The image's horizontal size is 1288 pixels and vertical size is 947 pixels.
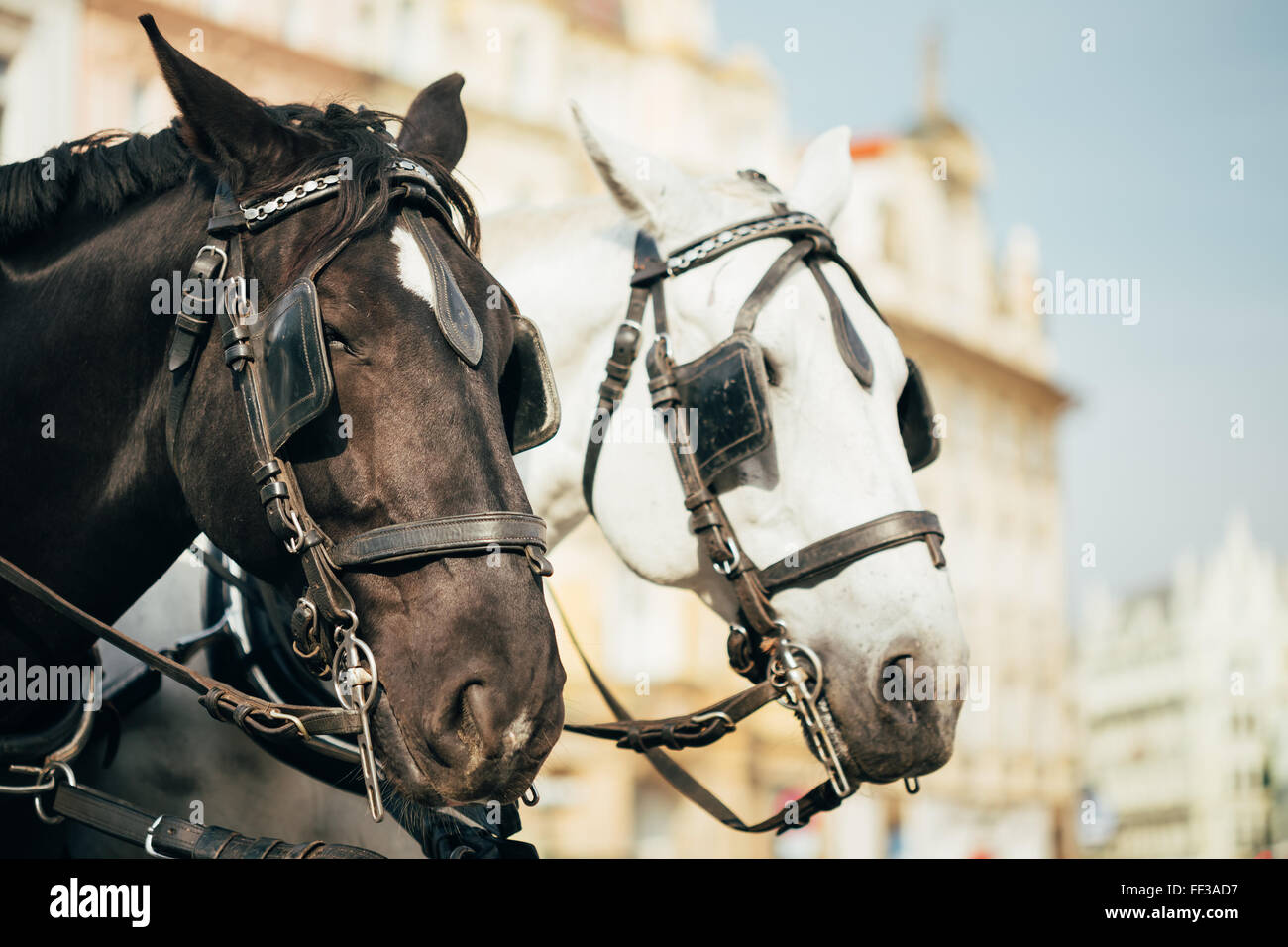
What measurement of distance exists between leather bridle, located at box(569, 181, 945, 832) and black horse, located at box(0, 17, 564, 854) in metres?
0.79

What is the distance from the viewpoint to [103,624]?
2.17m

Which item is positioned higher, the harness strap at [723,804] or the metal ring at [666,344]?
the metal ring at [666,344]

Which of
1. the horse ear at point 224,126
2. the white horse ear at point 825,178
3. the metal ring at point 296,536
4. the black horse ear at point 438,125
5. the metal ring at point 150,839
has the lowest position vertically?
the metal ring at point 150,839

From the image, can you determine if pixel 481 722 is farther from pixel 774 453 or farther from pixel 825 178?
pixel 825 178

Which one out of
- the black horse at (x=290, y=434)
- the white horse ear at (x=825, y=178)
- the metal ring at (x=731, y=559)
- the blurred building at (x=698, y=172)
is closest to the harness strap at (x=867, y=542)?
the metal ring at (x=731, y=559)

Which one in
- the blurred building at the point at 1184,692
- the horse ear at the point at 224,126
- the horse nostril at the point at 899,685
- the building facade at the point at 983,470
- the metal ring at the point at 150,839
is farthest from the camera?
the blurred building at the point at 1184,692

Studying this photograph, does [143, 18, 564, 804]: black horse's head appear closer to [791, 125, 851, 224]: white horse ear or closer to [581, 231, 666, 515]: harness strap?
[581, 231, 666, 515]: harness strap

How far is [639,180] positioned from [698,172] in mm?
19092

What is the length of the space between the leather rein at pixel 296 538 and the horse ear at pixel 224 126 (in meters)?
0.06

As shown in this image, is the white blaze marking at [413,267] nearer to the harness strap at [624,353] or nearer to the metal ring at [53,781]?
the metal ring at [53,781]

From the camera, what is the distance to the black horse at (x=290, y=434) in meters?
1.90

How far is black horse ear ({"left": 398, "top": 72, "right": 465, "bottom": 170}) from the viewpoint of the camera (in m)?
2.60

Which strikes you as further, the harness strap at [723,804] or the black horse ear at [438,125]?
the harness strap at [723,804]

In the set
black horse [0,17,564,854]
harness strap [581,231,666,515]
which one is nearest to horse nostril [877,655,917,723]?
harness strap [581,231,666,515]
